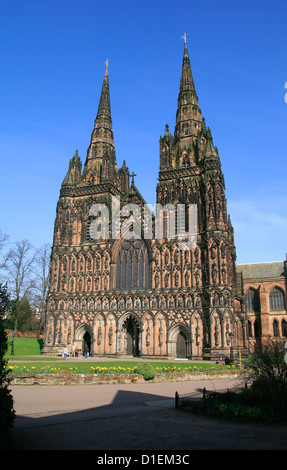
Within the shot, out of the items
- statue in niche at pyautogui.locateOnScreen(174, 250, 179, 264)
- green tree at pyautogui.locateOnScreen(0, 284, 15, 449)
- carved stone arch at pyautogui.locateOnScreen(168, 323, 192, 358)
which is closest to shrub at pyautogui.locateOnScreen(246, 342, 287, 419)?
green tree at pyautogui.locateOnScreen(0, 284, 15, 449)

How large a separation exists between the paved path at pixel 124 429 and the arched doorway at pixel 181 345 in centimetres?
2686

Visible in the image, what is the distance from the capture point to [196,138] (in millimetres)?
48312

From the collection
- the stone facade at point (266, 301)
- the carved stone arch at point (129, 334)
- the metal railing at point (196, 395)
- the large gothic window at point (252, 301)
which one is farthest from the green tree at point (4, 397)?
the large gothic window at point (252, 301)

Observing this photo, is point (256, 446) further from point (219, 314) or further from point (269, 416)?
point (219, 314)

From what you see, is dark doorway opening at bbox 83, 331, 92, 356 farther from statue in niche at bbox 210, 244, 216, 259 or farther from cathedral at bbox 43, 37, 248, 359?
statue in niche at bbox 210, 244, 216, 259

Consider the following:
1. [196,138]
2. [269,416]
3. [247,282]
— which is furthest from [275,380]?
[247,282]

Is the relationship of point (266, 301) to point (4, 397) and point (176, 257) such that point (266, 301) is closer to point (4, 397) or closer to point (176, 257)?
point (176, 257)

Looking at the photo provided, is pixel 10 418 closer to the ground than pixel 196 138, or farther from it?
closer to the ground

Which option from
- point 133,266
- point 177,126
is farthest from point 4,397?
point 177,126

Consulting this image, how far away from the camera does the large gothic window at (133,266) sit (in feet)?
140

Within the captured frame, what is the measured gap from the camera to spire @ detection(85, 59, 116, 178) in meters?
50.1

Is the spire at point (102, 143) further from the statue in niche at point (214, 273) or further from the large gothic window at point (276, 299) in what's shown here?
the large gothic window at point (276, 299)

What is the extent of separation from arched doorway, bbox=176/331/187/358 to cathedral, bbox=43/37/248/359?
10 cm

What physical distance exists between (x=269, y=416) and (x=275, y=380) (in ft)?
4.37
